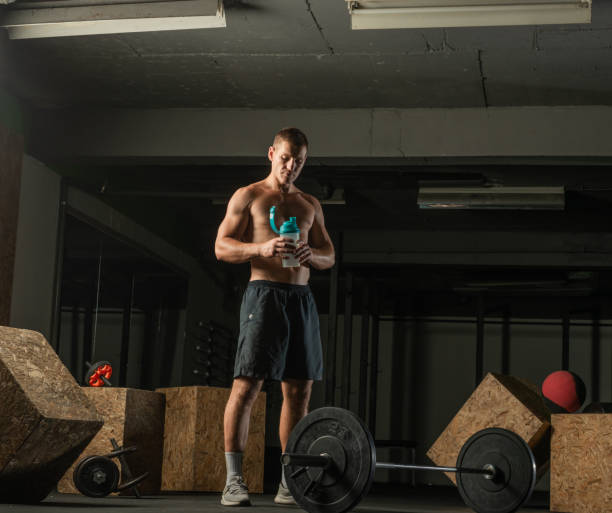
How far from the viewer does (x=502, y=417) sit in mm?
4965

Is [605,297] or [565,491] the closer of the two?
[565,491]

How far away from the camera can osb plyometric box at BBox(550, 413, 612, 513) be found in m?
3.96

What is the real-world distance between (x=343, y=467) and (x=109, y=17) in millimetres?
2278

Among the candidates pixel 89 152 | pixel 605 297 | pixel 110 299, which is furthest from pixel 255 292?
pixel 605 297

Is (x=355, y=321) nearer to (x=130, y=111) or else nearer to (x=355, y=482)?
(x=130, y=111)

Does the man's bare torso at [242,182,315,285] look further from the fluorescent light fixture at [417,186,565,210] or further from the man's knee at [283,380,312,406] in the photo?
the fluorescent light fixture at [417,186,565,210]

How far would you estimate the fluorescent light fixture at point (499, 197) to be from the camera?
20.7 feet

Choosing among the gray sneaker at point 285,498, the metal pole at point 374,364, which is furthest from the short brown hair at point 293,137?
the metal pole at point 374,364

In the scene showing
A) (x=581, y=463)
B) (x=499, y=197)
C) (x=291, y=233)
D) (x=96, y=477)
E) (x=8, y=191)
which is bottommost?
(x=96, y=477)

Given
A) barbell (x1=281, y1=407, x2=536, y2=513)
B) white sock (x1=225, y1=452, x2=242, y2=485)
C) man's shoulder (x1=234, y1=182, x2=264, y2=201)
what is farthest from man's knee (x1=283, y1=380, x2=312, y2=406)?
man's shoulder (x1=234, y1=182, x2=264, y2=201)

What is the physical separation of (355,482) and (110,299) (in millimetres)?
4251

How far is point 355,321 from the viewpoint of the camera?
11.0m

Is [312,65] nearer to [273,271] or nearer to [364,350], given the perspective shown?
[273,271]

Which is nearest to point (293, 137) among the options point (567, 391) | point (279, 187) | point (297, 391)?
point (279, 187)
